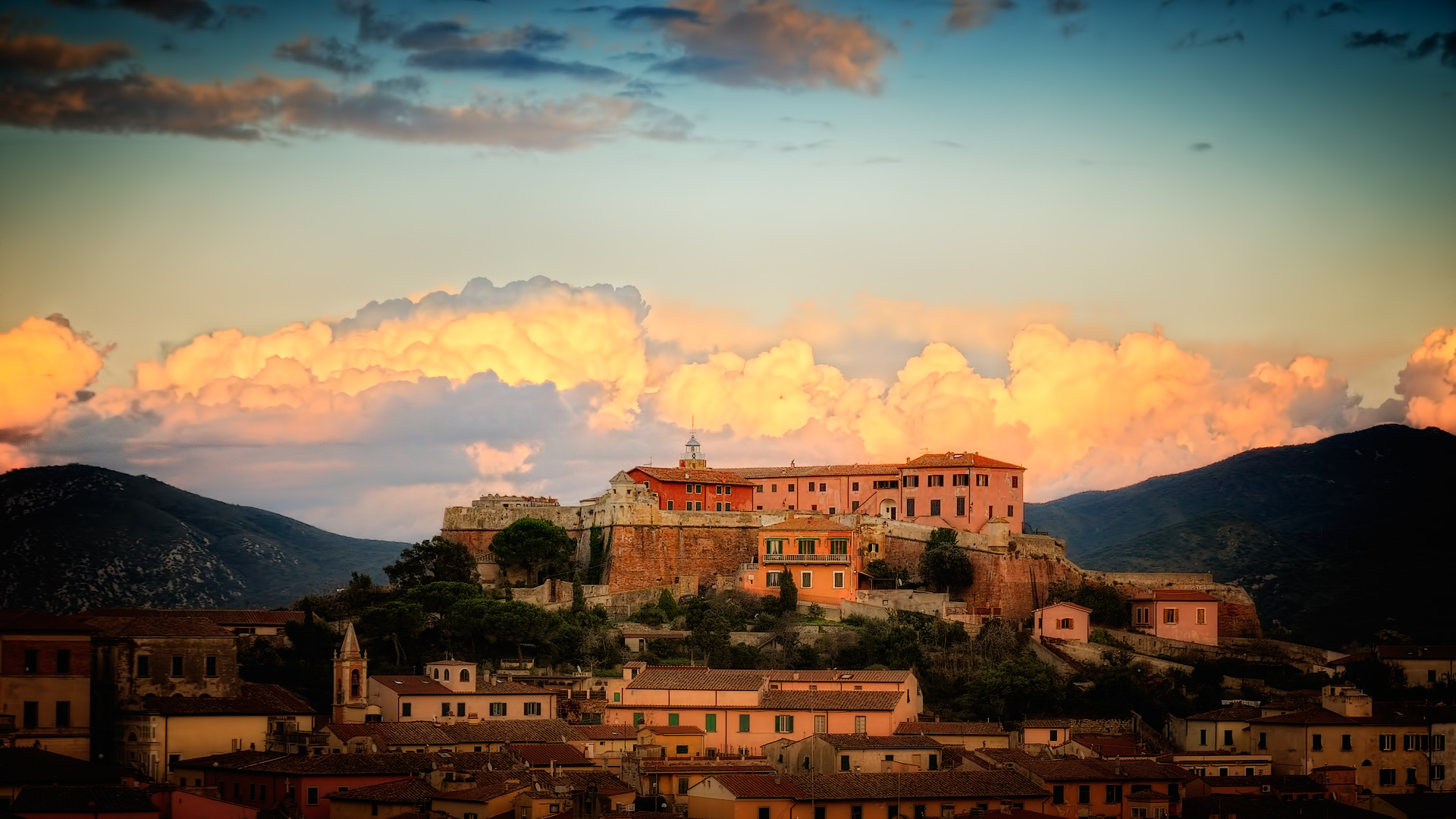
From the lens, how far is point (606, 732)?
55.2 m

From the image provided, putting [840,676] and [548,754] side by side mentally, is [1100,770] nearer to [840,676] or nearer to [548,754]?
[840,676]

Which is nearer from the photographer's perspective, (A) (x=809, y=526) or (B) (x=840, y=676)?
(B) (x=840, y=676)

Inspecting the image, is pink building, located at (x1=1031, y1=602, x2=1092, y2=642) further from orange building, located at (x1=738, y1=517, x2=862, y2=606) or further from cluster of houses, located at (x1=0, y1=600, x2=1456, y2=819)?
cluster of houses, located at (x1=0, y1=600, x2=1456, y2=819)

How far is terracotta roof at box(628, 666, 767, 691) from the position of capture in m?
57.5

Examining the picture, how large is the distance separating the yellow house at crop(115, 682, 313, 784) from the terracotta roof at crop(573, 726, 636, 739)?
7.64 m

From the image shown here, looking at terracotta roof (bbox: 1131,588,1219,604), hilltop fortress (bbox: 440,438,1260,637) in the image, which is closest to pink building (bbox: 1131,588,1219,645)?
terracotta roof (bbox: 1131,588,1219,604)

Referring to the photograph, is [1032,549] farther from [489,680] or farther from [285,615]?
[285,615]

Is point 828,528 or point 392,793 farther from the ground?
point 828,528

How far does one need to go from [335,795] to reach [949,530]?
109 feet

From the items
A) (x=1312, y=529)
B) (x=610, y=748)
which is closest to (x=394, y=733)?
(x=610, y=748)

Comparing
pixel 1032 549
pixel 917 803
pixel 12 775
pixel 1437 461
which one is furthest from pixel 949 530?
pixel 1437 461

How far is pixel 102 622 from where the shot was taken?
56.6 metres

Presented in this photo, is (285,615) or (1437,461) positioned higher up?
(1437,461)

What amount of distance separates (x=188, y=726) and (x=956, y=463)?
112 ft
